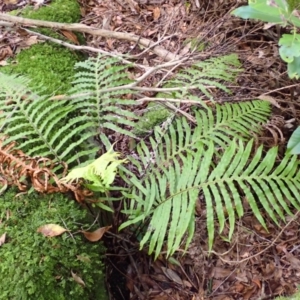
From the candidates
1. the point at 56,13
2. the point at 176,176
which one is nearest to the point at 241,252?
the point at 176,176

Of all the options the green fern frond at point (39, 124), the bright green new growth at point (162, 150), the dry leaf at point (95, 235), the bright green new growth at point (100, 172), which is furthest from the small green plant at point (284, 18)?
the dry leaf at point (95, 235)

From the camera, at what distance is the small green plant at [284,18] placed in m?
1.90

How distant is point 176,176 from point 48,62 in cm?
131

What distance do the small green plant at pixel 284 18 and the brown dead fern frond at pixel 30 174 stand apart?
1.11 m

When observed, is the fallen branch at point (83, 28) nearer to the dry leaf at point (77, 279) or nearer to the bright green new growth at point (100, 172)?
the bright green new growth at point (100, 172)

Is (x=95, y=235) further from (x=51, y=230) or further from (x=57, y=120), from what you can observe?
(x=57, y=120)

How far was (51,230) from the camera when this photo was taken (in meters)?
2.19

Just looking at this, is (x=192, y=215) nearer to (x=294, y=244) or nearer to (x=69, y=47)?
(x=294, y=244)

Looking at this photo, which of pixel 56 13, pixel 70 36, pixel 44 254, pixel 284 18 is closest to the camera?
pixel 284 18

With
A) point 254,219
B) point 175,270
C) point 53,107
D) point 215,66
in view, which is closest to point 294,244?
point 254,219

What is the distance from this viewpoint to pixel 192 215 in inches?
85.7

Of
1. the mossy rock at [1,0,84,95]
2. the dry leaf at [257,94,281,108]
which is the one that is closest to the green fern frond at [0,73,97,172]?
the mossy rock at [1,0,84,95]

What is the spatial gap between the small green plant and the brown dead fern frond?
1.11 metres

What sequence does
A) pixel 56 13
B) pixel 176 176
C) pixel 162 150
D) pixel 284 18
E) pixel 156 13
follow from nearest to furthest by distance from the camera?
pixel 284 18
pixel 176 176
pixel 162 150
pixel 56 13
pixel 156 13
